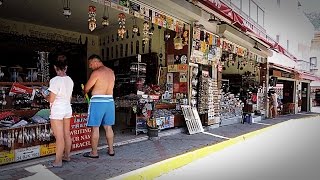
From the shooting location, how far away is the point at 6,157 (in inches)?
195

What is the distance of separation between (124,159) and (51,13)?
6.45m

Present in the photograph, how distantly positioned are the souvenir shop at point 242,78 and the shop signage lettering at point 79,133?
6.29 meters

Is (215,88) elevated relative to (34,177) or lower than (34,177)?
elevated

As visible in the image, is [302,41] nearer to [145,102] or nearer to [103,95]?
[145,102]

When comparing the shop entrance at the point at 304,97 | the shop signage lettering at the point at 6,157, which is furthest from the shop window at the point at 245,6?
the shop entrance at the point at 304,97

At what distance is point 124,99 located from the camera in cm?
883

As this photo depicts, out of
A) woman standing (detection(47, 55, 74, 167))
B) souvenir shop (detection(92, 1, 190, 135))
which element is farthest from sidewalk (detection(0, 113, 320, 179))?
souvenir shop (detection(92, 1, 190, 135))

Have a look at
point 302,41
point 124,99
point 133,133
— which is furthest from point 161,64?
point 302,41

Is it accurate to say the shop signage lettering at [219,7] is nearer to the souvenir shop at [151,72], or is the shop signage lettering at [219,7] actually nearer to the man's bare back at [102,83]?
the souvenir shop at [151,72]

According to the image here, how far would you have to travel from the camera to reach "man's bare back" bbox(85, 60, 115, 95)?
560cm

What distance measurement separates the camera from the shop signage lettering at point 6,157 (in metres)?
4.89

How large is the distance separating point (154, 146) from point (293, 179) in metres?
3.11

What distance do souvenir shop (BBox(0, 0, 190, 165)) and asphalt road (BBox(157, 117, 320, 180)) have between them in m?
2.11

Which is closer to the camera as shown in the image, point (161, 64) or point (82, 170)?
point (82, 170)
